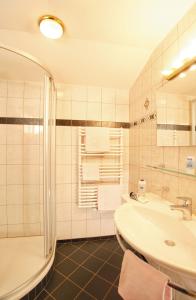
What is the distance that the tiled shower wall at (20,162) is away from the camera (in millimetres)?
1930

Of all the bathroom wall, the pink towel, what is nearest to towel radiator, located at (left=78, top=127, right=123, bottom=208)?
the bathroom wall

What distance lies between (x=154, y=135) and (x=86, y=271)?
5.14ft

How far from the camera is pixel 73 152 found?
211cm

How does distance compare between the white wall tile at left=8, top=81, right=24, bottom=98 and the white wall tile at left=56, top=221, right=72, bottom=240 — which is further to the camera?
the white wall tile at left=56, top=221, right=72, bottom=240

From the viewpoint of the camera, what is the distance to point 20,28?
56.2 inches

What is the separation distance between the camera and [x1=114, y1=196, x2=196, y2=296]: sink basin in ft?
2.23

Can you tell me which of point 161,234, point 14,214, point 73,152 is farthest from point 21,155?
point 161,234

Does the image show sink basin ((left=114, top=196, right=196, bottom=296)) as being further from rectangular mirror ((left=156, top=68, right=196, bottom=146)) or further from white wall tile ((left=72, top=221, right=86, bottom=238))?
white wall tile ((left=72, top=221, right=86, bottom=238))

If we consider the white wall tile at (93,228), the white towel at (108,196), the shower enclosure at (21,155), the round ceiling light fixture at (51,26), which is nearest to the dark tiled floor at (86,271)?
the white wall tile at (93,228)

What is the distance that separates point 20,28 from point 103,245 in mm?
2586

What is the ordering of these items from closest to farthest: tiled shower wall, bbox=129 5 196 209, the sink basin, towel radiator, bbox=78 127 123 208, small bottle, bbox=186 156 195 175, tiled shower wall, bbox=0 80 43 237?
the sink basin
small bottle, bbox=186 156 195 175
tiled shower wall, bbox=129 5 196 209
tiled shower wall, bbox=0 80 43 237
towel radiator, bbox=78 127 123 208

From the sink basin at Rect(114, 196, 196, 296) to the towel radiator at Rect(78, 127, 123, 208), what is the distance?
2.55 ft

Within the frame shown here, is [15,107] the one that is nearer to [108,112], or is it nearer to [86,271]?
[108,112]

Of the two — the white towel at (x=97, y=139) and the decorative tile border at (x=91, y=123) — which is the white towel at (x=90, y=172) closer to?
the white towel at (x=97, y=139)
